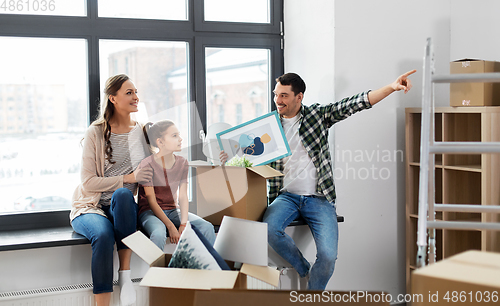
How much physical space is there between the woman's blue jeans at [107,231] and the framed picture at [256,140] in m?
0.55

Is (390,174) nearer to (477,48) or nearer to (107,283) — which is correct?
(477,48)

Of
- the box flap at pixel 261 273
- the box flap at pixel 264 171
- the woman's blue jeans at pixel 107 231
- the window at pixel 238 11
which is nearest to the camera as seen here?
the box flap at pixel 261 273

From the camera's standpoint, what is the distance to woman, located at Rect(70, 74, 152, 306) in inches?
76.7

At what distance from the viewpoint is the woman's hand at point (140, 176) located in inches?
84.7

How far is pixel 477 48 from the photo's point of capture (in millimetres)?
2598

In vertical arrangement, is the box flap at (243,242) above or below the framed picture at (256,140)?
below

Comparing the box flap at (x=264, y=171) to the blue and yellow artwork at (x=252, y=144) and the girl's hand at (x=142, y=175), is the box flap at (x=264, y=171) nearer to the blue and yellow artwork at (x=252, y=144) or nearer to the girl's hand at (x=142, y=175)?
the blue and yellow artwork at (x=252, y=144)

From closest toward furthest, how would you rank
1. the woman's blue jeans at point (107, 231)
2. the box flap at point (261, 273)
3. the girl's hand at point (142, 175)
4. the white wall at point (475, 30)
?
the box flap at point (261, 273) → the woman's blue jeans at point (107, 231) → the girl's hand at point (142, 175) → the white wall at point (475, 30)

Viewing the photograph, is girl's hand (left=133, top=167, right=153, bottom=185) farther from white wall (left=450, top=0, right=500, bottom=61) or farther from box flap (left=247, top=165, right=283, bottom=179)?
white wall (left=450, top=0, right=500, bottom=61)

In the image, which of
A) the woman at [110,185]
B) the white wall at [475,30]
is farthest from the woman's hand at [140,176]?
the white wall at [475,30]

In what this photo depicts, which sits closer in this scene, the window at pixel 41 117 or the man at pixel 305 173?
the man at pixel 305 173

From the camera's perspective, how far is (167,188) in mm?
2223

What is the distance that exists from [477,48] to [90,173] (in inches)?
90.2

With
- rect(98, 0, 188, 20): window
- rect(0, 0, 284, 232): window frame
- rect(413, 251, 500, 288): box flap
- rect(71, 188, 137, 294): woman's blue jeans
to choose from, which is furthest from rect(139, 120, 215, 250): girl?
rect(413, 251, 500, 288): box flap
